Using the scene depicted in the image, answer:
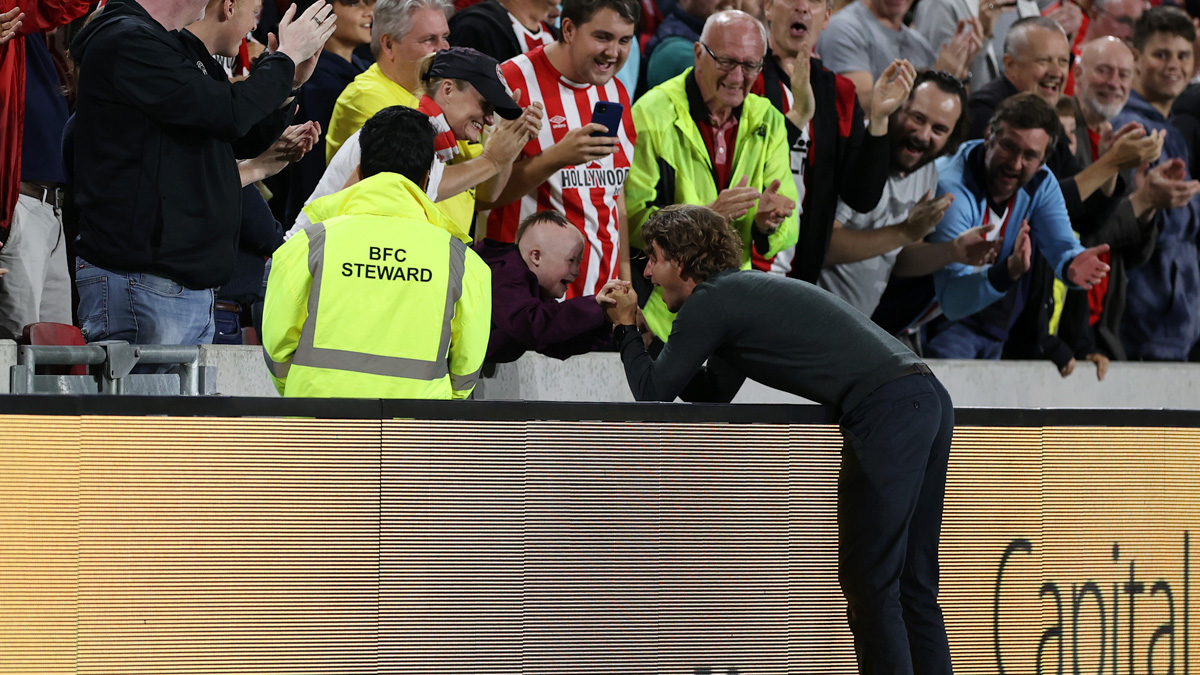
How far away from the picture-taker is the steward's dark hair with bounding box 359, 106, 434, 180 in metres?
4.58

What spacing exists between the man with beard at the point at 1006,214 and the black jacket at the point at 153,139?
4651mm

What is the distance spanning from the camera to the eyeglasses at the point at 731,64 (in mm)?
6980

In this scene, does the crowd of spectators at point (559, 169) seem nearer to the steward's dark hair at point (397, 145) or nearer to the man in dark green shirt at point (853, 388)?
the steward's dark hair at point (397, 145)

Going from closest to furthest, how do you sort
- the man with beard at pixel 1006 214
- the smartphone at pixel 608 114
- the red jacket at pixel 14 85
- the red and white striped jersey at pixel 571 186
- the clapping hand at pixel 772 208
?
the red jacket at pixel 14 85
the smartphone at pixel 608 114
the red and white striped jersey at pixel 571 186
the clapping hand at pixel 772 208
the man with beard at pixel 1006 214

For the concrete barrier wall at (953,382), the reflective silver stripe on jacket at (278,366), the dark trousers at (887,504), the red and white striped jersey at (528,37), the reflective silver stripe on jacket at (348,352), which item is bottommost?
the concrete barrier wall at (953,382)

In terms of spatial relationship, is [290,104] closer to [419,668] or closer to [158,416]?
[158,416]

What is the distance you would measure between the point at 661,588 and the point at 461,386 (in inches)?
38.4

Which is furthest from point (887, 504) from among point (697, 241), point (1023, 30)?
point (1023, 30)

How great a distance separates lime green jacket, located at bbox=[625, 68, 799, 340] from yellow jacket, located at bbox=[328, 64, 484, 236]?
3.36 ft

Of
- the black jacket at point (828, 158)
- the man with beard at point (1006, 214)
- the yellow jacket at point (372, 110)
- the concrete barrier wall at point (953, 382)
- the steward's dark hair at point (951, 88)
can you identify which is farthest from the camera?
the man with beard at point (1006, 214)

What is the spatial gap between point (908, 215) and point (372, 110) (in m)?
3.44

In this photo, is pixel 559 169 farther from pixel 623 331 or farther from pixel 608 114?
pixel 623 331

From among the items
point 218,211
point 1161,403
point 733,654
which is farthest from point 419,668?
point 1161,403

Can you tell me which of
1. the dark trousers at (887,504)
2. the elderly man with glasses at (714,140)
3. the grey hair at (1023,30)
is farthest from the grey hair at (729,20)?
the dark trousers at (887,504)
